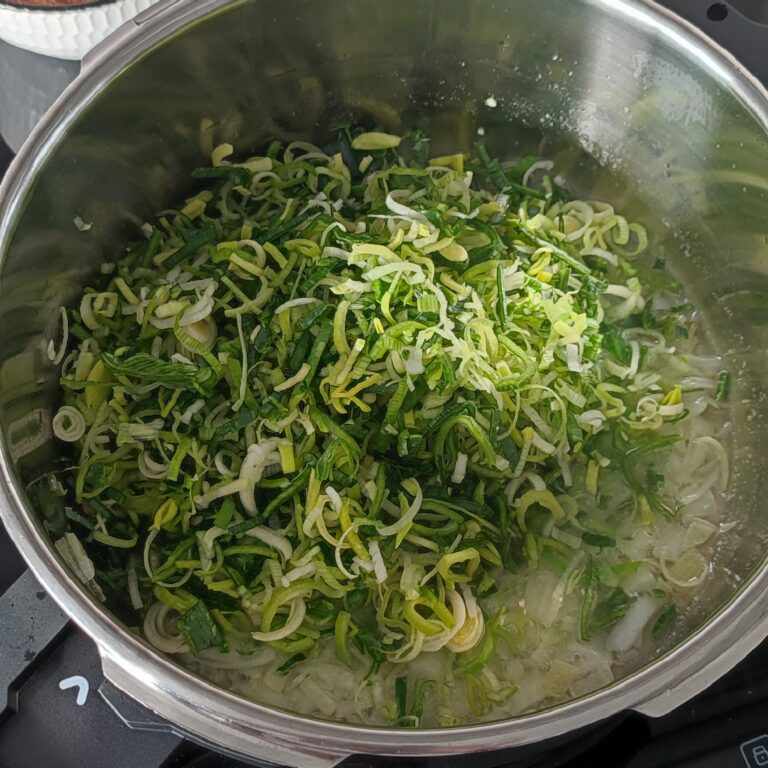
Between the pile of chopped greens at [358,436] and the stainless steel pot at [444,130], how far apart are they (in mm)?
104

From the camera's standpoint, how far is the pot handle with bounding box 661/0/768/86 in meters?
1.65

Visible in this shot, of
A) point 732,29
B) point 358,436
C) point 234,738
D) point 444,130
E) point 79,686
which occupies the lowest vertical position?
point 79,686

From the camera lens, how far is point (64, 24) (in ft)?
5.25

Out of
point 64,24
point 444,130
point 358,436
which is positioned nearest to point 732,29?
point 444,130

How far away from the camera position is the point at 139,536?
1430 mm

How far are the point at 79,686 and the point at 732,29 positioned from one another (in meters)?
1.80

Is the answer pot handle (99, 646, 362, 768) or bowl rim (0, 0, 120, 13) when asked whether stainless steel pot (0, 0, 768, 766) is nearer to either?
pot handle (99, 646, 362, 768)

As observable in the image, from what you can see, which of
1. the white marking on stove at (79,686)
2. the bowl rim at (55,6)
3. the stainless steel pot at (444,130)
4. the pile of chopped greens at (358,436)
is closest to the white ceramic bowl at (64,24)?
the bowl rim at (55,6)

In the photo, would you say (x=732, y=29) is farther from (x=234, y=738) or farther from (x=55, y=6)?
(x=234, y=738)

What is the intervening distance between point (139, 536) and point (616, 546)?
2.93 ft

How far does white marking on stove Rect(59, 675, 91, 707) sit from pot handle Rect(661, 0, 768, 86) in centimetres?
172

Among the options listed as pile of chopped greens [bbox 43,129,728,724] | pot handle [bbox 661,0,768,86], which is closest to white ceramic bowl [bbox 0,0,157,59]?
pile of chopped greens [bbox 43,129,728,724]

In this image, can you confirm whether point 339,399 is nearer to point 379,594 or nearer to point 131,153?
point 379,594

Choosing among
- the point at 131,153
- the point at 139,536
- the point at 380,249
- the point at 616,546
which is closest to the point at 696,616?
the point at 616,546
